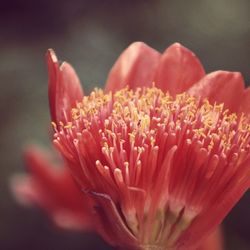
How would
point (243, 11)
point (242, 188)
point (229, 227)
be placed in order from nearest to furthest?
point (242, 188), point (229, 227), point (243, 11)

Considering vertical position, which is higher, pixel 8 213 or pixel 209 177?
pixel 209 177

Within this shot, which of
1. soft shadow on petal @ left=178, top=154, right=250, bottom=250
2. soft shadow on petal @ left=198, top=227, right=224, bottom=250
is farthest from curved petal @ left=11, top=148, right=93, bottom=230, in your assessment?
soft shadow on petal @ left=178, top=154, right=250, bottom=250

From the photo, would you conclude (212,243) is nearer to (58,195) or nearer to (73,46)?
(58,195)

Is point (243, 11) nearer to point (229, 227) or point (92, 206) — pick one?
point (229, 227)

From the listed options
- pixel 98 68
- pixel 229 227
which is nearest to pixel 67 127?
pixel 229 227

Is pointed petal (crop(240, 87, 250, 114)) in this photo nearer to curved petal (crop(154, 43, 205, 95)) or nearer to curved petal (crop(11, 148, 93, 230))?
curved petal (crop(154, 43, 205, 95))

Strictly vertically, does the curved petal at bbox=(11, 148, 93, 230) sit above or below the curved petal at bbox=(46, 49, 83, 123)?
below

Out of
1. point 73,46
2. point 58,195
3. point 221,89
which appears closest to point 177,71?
point 221,89
